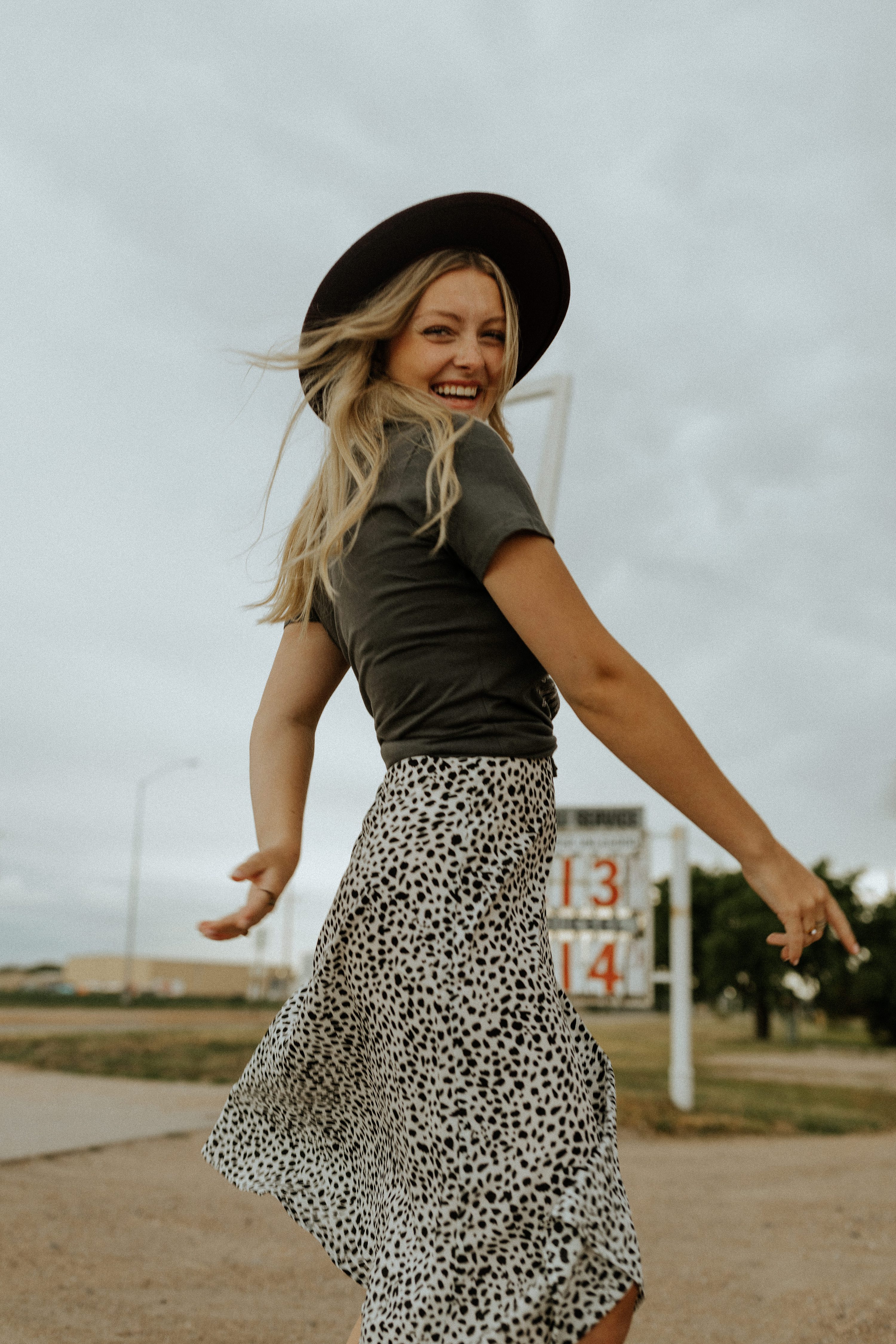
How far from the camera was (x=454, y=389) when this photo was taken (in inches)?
67.6

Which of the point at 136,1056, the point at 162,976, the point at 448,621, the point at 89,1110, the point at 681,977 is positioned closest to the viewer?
the point at 448,621

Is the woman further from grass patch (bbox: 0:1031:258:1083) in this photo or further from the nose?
grass patch (bbox: 0:1031:258:1083)

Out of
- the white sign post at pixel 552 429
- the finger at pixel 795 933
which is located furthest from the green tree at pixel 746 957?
the finger at pixel 795 933

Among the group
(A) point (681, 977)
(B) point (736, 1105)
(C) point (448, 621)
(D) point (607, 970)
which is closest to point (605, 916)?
(D) point (607, 970)

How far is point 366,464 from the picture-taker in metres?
1.58

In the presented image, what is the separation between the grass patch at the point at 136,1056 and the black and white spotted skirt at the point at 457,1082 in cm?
830

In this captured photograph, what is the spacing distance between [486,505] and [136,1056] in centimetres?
1259

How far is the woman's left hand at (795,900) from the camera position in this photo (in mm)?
1330

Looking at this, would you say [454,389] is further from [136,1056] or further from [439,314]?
[136,1056]

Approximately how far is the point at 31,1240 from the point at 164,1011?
28.9m

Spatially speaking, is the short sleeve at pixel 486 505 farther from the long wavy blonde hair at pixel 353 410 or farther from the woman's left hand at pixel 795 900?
the woman's left hand at pixel 795 900

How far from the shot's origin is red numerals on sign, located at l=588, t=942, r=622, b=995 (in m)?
9.47

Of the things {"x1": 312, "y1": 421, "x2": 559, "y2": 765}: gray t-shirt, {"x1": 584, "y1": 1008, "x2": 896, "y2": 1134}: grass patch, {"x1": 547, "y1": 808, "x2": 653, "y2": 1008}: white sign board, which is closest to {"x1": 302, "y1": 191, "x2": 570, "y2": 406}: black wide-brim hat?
{"x1": 312, "y1": 421, "x2": 559, "y2": 765}: gray t-shirt

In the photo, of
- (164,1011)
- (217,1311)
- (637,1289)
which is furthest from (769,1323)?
(164,1011)
